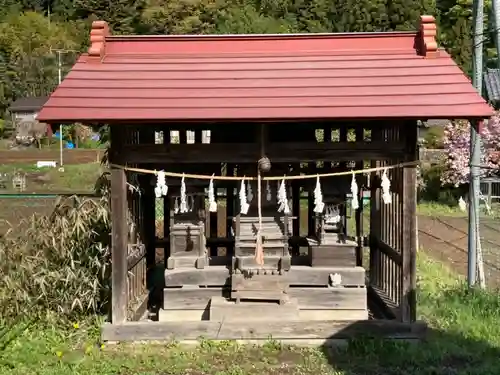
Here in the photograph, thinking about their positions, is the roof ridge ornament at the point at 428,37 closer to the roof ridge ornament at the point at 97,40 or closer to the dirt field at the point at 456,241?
the roof ridge ornament at the point at 97,40

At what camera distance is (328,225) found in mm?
7801

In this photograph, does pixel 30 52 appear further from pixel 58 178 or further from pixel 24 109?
pixel 58 178

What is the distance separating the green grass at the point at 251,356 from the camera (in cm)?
614

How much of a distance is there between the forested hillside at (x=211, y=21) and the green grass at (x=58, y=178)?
21.7m

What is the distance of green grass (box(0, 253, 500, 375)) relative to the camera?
6.14 meters

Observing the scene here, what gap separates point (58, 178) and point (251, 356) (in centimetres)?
2743

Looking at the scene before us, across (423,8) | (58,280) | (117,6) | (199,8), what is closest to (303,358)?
(58,280)

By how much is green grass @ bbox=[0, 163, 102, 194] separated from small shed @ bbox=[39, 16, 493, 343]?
20.6 metres

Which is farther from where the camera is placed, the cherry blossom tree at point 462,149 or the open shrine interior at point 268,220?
the cherry blossom tree at point 462,149

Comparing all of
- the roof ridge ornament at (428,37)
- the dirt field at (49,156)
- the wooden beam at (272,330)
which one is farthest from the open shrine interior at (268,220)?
the dirt field at (49,156)

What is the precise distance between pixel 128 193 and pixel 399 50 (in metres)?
3.60

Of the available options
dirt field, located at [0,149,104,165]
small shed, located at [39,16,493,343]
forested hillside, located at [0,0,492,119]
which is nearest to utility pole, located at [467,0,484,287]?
small shed, located at [39,16,493,343]

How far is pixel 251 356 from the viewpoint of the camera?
21.5 feet

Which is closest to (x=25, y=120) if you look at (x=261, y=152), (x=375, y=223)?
(x=375, y=223)
